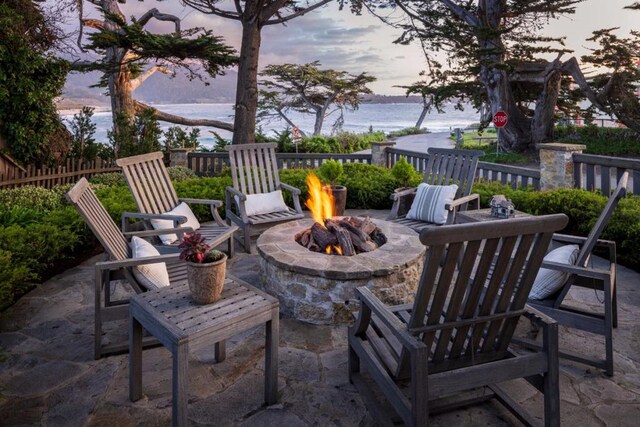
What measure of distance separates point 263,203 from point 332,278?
7.94 ft

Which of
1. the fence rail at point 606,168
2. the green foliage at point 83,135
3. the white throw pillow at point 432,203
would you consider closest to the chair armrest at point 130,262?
the white throw pillow at point 432,203

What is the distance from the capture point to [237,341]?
3.22 meters

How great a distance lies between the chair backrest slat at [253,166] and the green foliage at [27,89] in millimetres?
5152

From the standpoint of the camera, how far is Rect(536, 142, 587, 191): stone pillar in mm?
6871

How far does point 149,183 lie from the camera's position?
4.81 meters

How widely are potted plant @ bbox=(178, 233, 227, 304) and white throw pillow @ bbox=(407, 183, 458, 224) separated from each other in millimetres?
3130

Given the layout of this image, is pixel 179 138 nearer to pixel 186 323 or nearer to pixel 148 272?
pixel 148 272

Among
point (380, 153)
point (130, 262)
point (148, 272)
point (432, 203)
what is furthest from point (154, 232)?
point (380, 153)

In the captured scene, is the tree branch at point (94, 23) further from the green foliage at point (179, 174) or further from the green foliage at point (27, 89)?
the green foliage at point (179, 174)

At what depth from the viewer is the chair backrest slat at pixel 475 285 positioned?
1799 millimetres

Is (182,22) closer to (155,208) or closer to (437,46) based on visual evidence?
(437,46)

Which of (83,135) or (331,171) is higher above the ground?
(83,135)

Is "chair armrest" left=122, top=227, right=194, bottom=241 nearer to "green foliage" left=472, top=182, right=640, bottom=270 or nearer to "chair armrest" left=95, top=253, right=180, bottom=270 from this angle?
"chair armrest" left=95, top=253, right=180, bottom=270

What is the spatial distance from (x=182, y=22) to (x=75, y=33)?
327cm
